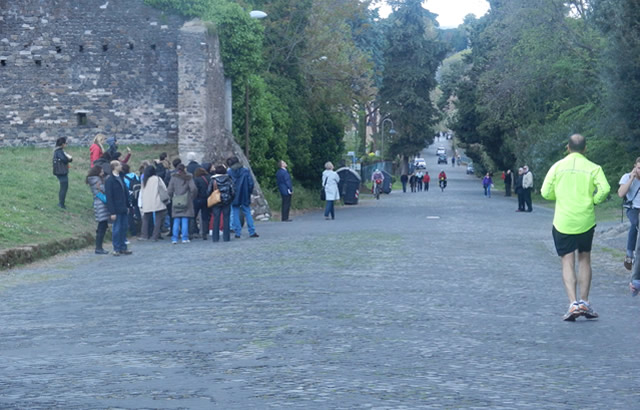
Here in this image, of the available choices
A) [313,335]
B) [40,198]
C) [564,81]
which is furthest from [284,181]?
[564,81]

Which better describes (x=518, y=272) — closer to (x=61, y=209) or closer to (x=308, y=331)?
(x=308, y=331)

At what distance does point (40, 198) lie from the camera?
2375cm

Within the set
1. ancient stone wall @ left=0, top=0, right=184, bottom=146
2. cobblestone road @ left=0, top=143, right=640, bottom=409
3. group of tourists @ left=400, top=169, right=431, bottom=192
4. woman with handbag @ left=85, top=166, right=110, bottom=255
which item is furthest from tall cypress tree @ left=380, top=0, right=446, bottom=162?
cobblestone road @ left=0, top=143, right=640, bottom=409

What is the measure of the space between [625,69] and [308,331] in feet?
91.8

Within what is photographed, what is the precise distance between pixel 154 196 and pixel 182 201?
91cm

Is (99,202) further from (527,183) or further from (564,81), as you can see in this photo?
(564,81)

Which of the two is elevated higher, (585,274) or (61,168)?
(61,168)

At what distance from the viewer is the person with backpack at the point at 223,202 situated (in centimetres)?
2207

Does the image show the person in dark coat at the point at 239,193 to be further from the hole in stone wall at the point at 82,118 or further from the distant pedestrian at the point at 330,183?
the hole in stone wall at the point at 82,118

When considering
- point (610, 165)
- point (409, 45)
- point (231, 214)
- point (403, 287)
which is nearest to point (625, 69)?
point (610, 165)

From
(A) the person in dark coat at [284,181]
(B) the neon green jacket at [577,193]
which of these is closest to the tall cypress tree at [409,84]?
(A) the person in dark coat at [284,181]

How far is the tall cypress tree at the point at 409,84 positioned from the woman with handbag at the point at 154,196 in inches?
2879

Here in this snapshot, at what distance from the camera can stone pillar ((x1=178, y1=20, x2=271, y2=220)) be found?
107ft

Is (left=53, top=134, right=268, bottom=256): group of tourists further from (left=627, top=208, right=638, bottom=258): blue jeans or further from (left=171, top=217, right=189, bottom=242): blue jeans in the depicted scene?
(left=627, top=208, right=638, bottom=258): blue jeans
